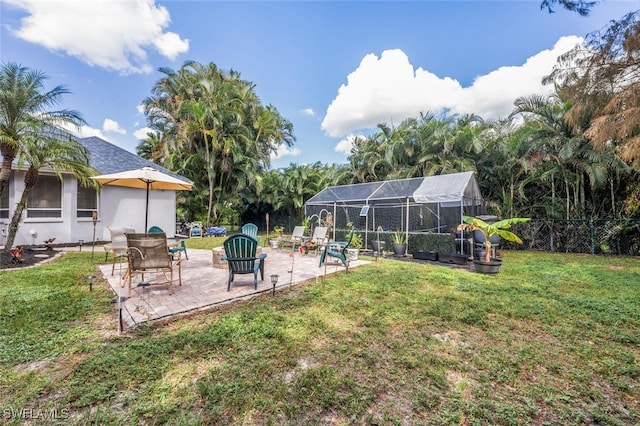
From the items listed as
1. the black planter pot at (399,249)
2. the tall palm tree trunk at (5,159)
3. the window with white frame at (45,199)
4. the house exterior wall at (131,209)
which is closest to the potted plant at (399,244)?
the black planter pot at (399,249)

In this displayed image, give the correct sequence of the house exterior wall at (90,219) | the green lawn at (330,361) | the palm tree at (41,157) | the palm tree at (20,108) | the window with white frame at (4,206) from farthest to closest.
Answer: the window with white frame at (4,206) < the house exterior wall at (90,219) < the palm tree at (41,157) < the palm tree at (20,108) < the green lawn at (330,361)

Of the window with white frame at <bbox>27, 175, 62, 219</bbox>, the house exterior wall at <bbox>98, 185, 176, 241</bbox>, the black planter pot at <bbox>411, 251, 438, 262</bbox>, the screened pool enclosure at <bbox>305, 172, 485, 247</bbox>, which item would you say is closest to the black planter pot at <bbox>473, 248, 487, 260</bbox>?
the black planter pot at <bbox>411, 251, 438, 262</bbox>

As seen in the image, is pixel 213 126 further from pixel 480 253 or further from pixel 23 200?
pixel 480 253

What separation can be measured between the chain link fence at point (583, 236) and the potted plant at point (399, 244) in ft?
20.0

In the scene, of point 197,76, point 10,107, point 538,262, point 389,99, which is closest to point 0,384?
point 10,107

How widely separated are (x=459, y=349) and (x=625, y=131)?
8759 mm

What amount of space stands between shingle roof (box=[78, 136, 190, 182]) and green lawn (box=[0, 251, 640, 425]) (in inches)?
349

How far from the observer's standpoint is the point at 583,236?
11.3m

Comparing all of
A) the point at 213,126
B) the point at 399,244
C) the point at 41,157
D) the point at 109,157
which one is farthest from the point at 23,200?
the point at 399,244

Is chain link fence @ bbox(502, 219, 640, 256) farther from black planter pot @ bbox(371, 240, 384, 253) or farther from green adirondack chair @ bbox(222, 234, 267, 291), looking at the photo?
green adirondack chair @ bbox(222, 234, 267, 291)

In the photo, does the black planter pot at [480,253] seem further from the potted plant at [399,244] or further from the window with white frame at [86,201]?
the window with white frame at [86,201]

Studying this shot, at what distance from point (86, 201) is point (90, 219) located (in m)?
0.83

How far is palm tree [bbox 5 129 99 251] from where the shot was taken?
7.41 m

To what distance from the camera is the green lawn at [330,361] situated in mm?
2209
